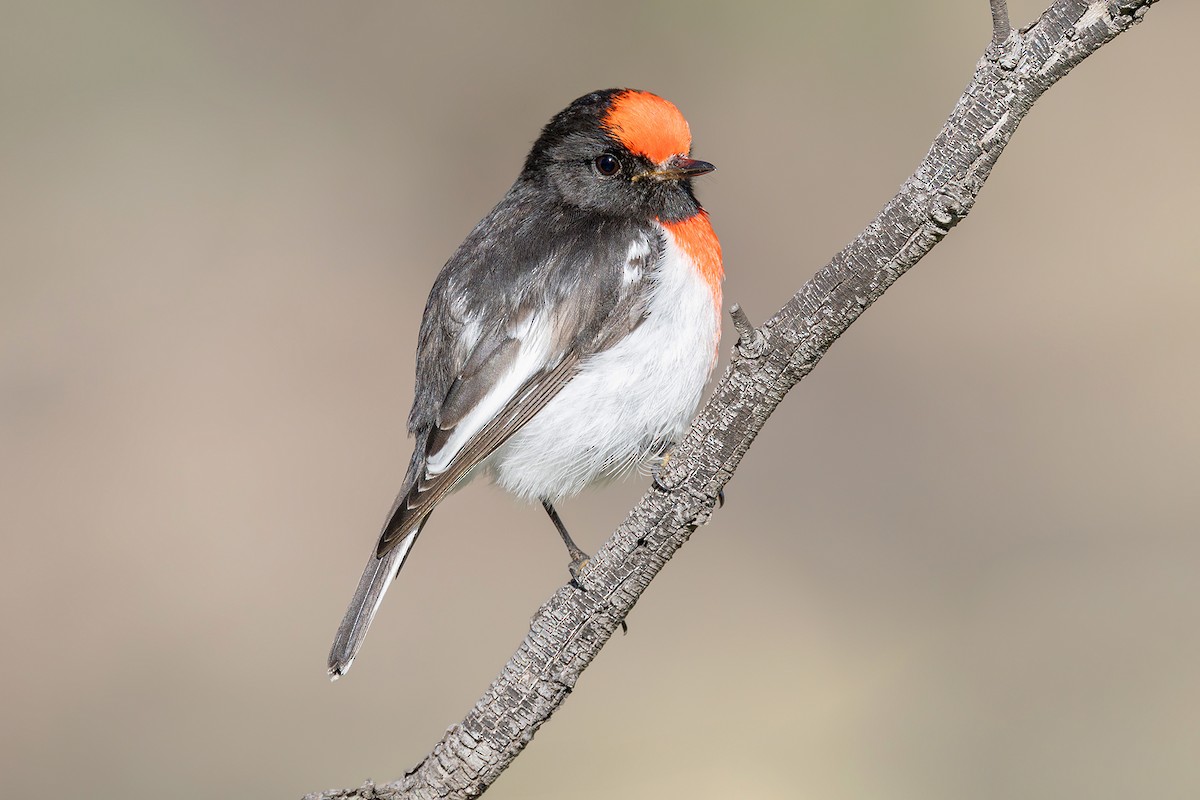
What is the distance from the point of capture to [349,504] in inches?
237

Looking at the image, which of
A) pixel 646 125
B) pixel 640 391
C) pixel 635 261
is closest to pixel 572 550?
pixel 640 391

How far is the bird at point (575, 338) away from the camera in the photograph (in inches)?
121

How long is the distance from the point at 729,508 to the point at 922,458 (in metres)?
1.06

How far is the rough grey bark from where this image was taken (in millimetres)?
1990

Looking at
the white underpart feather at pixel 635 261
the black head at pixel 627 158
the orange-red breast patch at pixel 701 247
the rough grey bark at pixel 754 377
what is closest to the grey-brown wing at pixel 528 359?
the white underpart feather at pixel 635 261

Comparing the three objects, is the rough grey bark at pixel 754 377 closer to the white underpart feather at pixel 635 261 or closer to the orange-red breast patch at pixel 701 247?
the white underpart feather at pixel 635 261

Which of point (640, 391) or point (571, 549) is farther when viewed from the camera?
point (571, 549)

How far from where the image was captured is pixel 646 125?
130 inches

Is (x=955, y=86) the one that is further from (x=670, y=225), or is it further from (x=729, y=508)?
(x=670, y=225)

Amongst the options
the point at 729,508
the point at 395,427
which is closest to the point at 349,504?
the point at 395,427

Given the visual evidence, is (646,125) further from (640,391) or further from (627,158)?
(640,391)

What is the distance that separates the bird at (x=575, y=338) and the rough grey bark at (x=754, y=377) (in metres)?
0.56

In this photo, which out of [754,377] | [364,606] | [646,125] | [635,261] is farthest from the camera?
[646,125]

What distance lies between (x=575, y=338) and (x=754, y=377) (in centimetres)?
98
